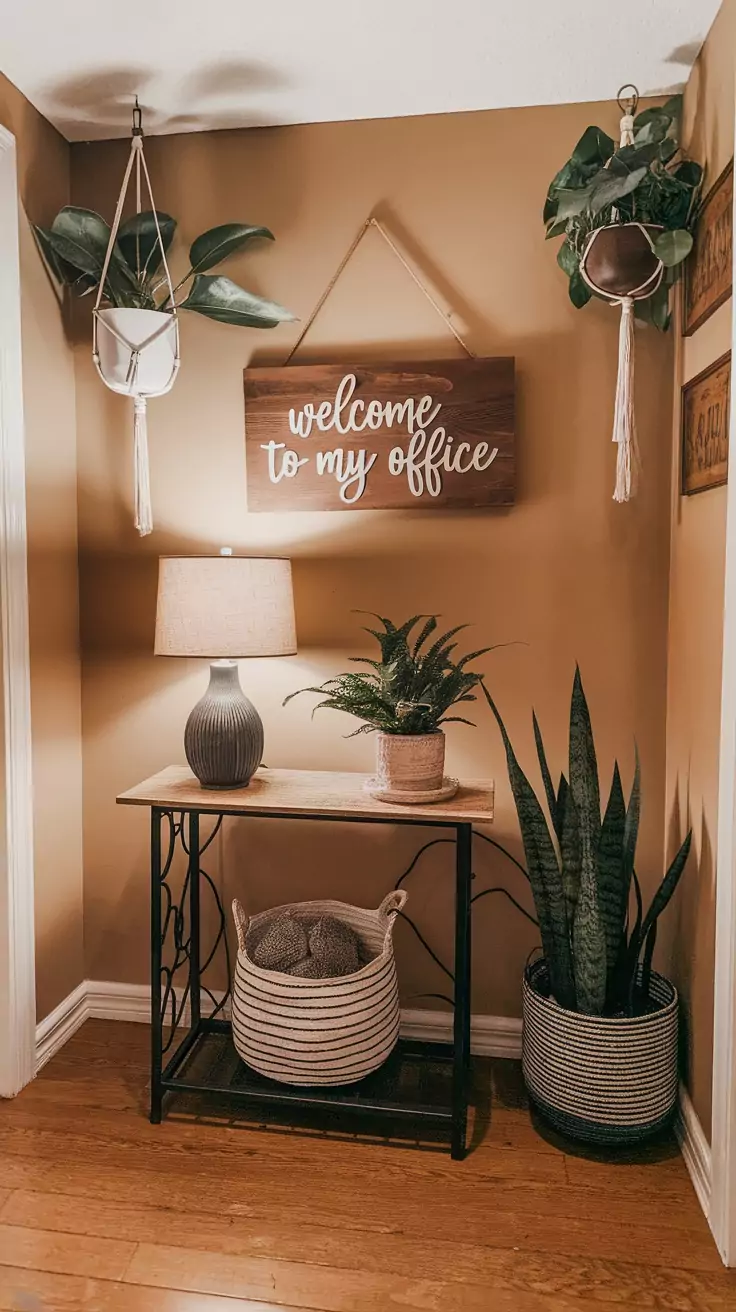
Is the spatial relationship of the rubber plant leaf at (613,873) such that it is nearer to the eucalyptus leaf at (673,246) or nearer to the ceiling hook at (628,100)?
the eucalyptus leaf at (673,246)

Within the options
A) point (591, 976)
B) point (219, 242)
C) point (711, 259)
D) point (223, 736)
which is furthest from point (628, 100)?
point (591, 976)

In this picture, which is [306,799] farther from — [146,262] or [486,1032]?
[146,262]

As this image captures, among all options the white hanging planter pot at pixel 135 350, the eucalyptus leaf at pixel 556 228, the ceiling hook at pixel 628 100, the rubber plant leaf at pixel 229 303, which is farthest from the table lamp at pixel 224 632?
the ceiling hook at pixel 628 100

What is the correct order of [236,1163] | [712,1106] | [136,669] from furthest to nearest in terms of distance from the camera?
[136,669] → [236,1163] → [712,1106]

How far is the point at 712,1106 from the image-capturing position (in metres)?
1.84

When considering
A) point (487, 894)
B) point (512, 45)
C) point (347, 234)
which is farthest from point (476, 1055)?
point (512, 45)

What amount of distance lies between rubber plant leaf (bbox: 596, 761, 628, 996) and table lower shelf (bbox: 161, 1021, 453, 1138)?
53cm

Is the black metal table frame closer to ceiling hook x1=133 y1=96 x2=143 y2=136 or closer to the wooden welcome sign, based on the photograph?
the wooden welcome sign

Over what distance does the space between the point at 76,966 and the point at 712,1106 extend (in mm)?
1692

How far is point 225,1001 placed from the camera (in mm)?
2572

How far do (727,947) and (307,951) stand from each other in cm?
96

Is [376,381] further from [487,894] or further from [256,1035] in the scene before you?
[256,1035]

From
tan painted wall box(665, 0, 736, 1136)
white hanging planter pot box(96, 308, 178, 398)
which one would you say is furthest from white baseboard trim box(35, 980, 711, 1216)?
white hanging planter pot box(96, 308, 178, 398)

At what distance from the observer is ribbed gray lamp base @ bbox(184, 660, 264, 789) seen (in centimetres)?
214
